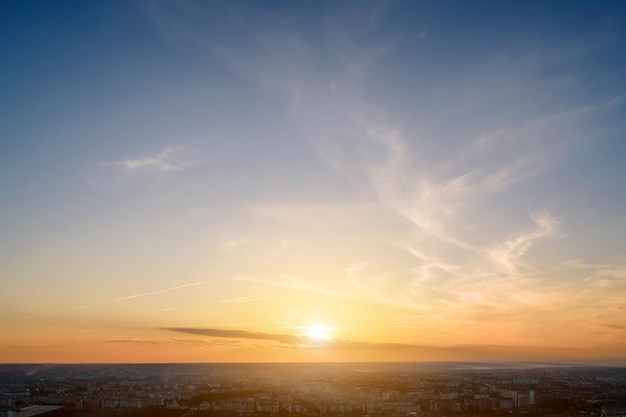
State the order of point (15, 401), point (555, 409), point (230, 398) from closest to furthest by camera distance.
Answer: point (555, 409) < point (15, 401) < point (230, 398)

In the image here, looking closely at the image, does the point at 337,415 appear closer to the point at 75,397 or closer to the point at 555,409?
the point at 555,409

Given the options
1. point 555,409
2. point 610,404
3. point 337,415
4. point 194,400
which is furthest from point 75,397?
point 610,404

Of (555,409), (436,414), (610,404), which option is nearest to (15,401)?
(436,414)

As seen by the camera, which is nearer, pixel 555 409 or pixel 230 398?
pixel 555 409

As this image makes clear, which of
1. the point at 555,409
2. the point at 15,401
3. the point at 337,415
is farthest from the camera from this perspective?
the point at 15,401

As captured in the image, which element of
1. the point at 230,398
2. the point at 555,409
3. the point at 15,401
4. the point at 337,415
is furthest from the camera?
the point at 230,398

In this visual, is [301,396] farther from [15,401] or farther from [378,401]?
[15,401]

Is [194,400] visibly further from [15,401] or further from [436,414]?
[436,414]

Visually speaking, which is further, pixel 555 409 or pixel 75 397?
pixel 75 397

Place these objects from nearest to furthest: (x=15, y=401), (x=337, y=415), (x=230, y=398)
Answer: (x=337, y=415), (x=15, y=401), (x=230, y=398)
